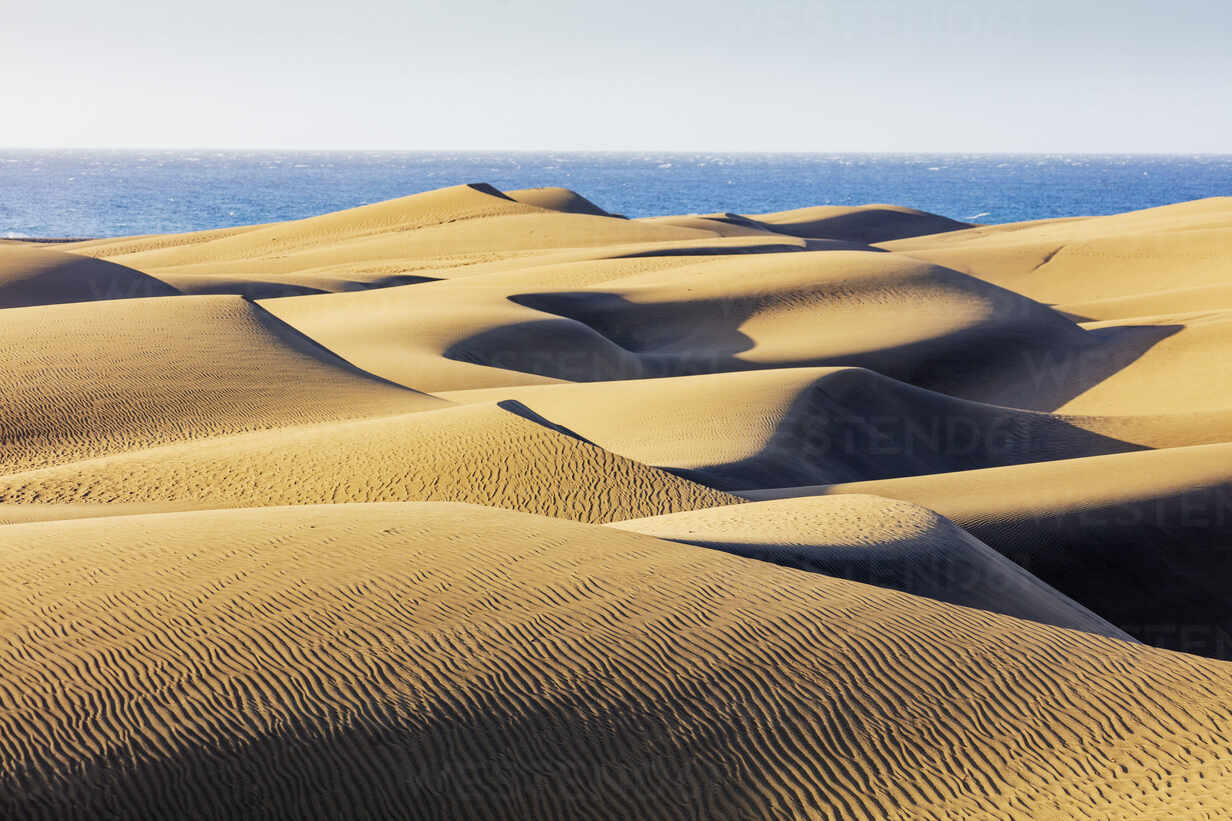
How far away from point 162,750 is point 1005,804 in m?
2.39

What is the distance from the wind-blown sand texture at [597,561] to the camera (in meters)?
3.45

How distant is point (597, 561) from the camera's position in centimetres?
479

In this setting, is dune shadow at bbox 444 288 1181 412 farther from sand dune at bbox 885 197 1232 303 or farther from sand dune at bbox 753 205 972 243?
sand dune at bbox 753 205 972 243

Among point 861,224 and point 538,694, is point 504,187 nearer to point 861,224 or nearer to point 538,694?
point 861,224

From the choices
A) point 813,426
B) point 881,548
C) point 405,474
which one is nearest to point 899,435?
point 813,426

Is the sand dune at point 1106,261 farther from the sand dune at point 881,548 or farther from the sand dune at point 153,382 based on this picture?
the sand dune at point 881,548

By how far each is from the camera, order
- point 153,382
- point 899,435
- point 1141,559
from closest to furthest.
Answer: point 1141,559 < point 153,382 < point 899,435

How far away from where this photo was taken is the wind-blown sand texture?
345 centimetres

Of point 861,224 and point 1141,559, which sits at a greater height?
point 1141,559

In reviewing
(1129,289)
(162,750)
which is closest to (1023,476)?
(162,750)

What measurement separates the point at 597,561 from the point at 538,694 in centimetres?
113

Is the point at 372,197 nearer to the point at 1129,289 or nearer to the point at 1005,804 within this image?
the point at 1129,289

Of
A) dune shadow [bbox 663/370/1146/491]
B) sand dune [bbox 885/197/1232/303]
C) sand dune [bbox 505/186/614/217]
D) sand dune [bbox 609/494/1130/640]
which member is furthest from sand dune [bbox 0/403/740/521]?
sand dune [bbox 505/186/614/217]

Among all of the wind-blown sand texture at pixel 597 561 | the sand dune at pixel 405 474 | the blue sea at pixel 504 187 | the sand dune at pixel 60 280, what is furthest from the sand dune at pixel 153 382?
the blue sea at pixel 504 187
